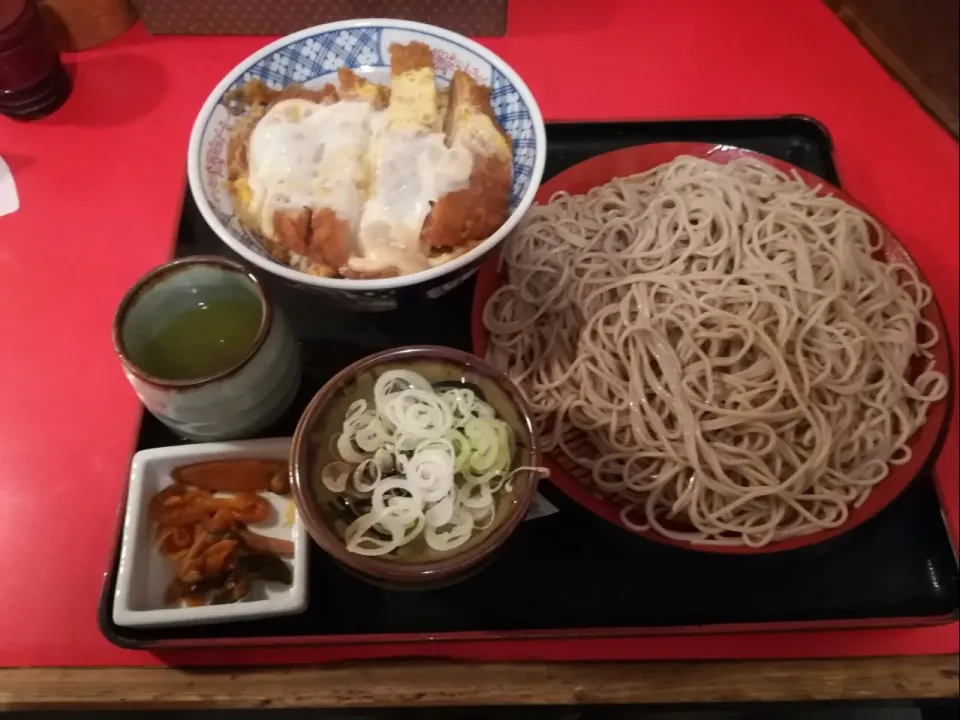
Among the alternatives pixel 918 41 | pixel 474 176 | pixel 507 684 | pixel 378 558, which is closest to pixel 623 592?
pixel 507 684

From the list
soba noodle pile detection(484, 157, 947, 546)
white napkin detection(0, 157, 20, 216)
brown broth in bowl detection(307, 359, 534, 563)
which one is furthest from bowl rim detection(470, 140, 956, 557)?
white napkin detection(0, 157, 20, 216)

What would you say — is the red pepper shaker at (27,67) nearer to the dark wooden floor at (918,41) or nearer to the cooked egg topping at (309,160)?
the cooked egg topping at (309,160)

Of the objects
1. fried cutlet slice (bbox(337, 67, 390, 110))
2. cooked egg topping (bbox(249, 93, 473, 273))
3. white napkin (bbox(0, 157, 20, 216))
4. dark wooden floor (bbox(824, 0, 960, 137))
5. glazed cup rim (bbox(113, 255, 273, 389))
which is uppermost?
dark wooden floor (bbox(824, 0, 960, 137))

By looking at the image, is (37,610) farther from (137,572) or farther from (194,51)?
(194,51)

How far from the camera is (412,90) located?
107 centimetres

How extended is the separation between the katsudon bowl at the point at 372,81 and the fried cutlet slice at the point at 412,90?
25 mm

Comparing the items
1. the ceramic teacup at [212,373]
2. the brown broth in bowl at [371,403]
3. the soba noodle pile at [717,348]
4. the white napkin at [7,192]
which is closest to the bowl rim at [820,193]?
the soba noodle pile at [717,348]

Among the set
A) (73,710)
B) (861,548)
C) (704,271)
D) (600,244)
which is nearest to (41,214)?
(73,710)

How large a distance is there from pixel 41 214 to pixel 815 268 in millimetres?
1277

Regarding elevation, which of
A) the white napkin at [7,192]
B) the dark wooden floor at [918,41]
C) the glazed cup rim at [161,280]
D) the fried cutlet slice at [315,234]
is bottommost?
the white napkin at [7,192]

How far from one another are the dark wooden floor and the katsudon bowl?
56cm

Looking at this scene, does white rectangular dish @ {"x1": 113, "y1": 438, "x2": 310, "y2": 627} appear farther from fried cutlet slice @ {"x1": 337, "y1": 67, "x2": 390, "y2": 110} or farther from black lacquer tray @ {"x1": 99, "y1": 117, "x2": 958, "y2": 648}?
fried cutlet slice @ {"x1": 337, "y1": 67, "x2": 390, "y2": 110}

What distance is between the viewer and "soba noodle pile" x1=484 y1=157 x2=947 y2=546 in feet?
3.32

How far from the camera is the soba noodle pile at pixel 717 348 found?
101 cm
